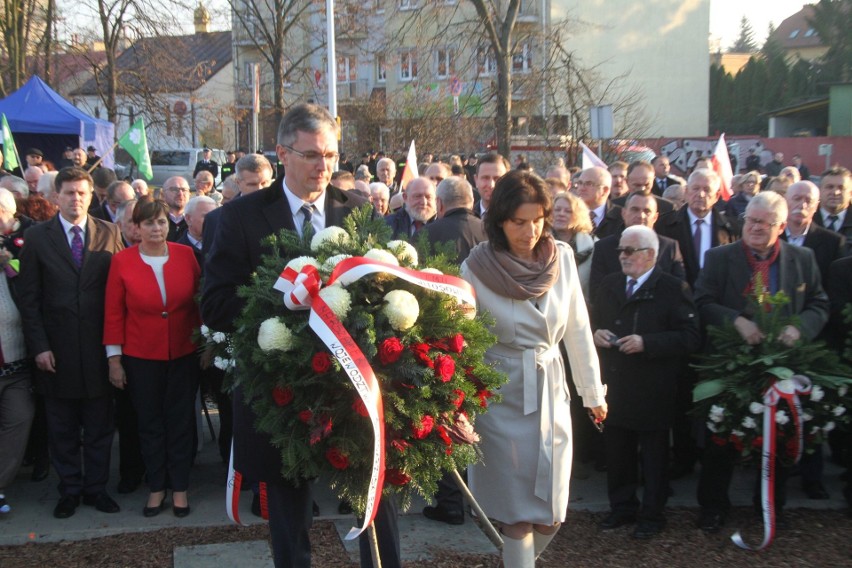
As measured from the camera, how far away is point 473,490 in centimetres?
428

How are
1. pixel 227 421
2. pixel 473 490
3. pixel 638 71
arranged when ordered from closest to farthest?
pixel 473 490 < pixel 227 421 < pixel 638 71

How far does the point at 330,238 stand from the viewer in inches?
132

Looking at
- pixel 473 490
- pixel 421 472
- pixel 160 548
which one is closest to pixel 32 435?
pixel 160 548

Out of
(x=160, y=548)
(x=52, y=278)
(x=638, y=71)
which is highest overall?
(x=638, y=71)

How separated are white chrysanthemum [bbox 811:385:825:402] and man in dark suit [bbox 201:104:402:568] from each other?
293cm

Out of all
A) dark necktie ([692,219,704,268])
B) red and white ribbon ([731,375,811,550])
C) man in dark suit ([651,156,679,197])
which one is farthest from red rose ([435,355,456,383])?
man in dark suit ([651,156,679,197])

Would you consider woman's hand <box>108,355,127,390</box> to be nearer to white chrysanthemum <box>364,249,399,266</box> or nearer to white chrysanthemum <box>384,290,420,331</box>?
white chrysanthemum <box>364,249,399,266</box>

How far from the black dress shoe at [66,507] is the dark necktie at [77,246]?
1.56 metres

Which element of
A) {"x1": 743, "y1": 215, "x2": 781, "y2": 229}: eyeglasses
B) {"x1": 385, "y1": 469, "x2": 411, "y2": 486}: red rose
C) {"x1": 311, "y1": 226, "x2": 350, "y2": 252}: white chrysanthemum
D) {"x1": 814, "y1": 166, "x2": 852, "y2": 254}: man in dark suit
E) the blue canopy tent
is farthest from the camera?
the blue canopy tent

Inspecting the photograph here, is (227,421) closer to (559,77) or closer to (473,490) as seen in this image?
(473,490)

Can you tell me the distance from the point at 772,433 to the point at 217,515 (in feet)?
11.8

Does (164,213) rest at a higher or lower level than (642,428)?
higher

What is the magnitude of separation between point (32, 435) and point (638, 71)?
128 ft

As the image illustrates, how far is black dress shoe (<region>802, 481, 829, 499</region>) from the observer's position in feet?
20.5
